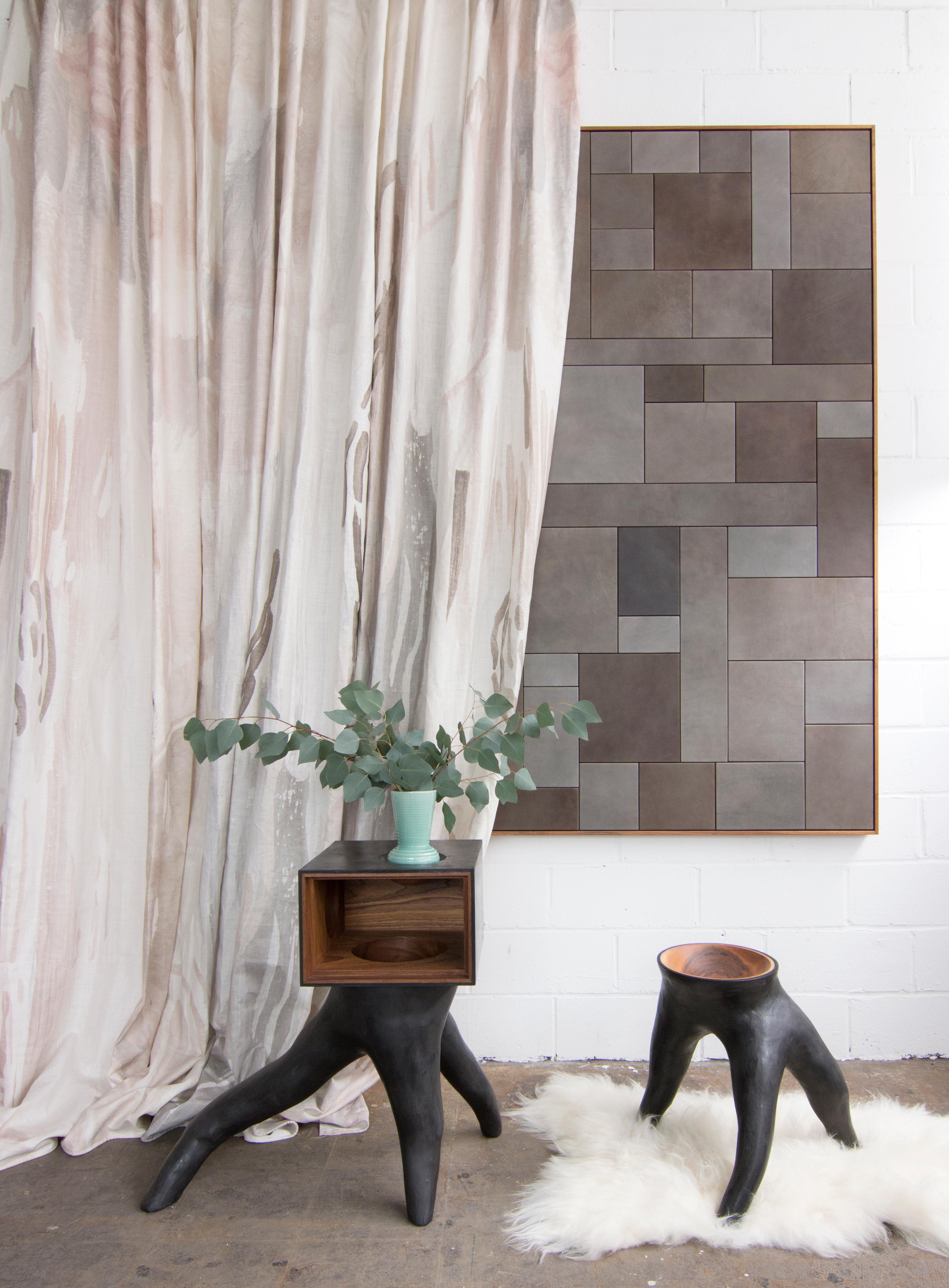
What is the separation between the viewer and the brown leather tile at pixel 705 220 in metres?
1.81

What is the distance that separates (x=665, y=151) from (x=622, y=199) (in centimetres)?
14

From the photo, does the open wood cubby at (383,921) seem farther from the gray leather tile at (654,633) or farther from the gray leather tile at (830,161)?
the gray leather tile at (830,161)

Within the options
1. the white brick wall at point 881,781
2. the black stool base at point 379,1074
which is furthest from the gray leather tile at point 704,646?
the black stool base at point 379,1074

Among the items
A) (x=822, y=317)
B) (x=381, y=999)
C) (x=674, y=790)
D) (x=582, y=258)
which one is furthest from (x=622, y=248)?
(x=381, y=999)

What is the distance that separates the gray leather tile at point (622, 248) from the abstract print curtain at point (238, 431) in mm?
100

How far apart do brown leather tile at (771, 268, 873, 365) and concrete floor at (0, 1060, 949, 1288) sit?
168 centimetres

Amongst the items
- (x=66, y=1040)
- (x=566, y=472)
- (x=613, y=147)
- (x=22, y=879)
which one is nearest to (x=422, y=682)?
(x=566, y=472)

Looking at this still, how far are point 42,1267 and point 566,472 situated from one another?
168 centimetres

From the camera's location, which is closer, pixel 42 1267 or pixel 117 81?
pixel 42 1267

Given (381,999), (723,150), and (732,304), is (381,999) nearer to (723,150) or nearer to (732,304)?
(732,304)

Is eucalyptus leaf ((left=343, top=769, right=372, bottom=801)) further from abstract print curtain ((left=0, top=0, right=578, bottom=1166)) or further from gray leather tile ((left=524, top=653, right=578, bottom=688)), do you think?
gray leather tile ((left=524, top=653, right=578, bottom=688))

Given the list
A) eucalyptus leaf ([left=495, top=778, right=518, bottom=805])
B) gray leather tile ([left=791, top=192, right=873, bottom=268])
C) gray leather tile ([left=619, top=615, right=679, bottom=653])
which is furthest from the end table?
gray leather tile ([left=791, top=192, right=873, bottom=268])

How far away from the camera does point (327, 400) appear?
174cm

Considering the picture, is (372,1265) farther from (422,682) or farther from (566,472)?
(566,472)
